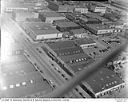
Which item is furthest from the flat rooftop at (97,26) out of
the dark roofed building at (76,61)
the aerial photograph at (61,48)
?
the dark roofed building at (76,61)

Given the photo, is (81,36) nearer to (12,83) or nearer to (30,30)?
(30,30)

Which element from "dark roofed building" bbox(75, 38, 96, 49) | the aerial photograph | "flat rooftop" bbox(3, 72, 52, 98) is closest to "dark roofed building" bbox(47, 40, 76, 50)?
the aerial photograph

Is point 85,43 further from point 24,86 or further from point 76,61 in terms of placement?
point 24,86

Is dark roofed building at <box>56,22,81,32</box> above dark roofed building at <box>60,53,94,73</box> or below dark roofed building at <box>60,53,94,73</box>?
above

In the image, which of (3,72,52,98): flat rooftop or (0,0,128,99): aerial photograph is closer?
(3,72,52,98): flat rooftop

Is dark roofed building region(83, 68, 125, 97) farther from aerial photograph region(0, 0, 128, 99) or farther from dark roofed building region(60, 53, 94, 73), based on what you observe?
dark roofed building region(60, 53, 94, 73)

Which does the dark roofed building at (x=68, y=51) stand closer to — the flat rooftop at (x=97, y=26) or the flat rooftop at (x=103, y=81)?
the flat rooftop at (x=103, y=81)

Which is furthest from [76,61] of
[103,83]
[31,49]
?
[31,49]

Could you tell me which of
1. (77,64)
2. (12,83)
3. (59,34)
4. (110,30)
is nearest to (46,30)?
(59,34)
